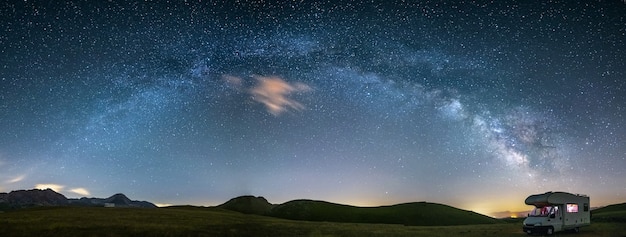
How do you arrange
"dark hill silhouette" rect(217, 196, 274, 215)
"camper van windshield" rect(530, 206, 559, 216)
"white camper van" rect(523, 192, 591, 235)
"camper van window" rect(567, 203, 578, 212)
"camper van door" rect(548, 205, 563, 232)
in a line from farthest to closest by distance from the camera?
"dark hill silhouette" rect(217, 196, 274, 215) < "camper van window" rect(567, 203, 578, 212) < "camper van windshield" rect(530, 206, 559, 216) < "camper van door" rect(548, 205, 563, 232) < "white camper van" rect(523, 192, 591, 235)

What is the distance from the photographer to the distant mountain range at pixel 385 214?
101 meters

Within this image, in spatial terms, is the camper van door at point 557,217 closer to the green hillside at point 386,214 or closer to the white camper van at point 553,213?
the white camper van at point 553,213

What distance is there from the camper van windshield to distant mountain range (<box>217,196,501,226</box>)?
5618 cm

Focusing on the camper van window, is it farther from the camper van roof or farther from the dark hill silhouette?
the dark hill silhouette

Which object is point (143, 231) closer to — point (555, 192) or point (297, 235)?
point (297, 235)

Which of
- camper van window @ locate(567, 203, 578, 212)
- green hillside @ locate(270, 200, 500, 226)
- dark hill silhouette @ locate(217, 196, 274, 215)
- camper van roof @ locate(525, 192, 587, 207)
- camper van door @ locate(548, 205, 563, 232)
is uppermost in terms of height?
camper van roof @ locate(525, 192, 587, 207)

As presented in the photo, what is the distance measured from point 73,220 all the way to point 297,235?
84.5 feet

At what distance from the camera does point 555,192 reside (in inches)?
1610

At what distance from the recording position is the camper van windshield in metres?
→ 40.7

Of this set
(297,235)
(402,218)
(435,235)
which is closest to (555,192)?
(435,235)

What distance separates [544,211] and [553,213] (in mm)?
826

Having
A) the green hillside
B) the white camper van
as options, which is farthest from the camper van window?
the green hillside

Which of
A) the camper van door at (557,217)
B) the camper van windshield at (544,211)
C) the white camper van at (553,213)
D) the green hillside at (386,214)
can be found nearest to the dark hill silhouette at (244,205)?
the green hillside at (386,214)

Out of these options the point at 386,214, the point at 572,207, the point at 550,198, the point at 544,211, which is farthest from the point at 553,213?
the point at 386,214
